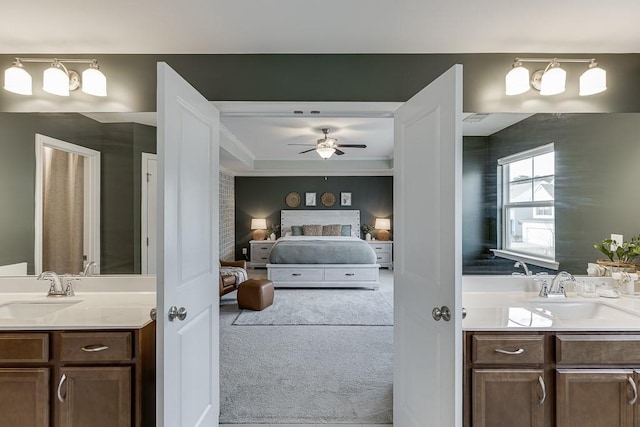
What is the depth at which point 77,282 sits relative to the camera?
2.29 meters

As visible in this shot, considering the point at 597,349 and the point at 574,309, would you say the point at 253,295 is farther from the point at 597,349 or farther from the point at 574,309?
the point at 597,349

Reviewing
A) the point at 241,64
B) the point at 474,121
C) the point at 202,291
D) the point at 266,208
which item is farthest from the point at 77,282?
the point at 266,208

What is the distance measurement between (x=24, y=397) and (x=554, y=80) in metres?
3.44

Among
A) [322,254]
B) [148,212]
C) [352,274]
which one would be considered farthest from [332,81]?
[352,274]

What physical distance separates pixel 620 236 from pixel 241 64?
283 centimetres

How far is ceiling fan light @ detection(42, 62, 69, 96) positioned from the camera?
6.88 feet

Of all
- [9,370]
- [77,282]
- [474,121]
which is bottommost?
[9,370]

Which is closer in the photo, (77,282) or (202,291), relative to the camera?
(202,291)

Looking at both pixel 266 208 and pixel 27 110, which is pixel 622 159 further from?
pixel 266 208

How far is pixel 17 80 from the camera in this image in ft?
6.84

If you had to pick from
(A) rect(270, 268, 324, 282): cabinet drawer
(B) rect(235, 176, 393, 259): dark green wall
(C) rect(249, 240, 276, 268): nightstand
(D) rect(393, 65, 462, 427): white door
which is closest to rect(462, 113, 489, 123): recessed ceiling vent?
(D) rect(393, 65, 462, 427): white door

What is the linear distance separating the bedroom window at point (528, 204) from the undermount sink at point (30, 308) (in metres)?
2.96

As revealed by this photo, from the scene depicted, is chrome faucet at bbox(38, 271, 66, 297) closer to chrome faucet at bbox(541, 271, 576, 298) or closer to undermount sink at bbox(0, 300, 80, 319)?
undermount sink at bbox(0, 300, 80, 319)

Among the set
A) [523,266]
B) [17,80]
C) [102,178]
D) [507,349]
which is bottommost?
[507,349]
